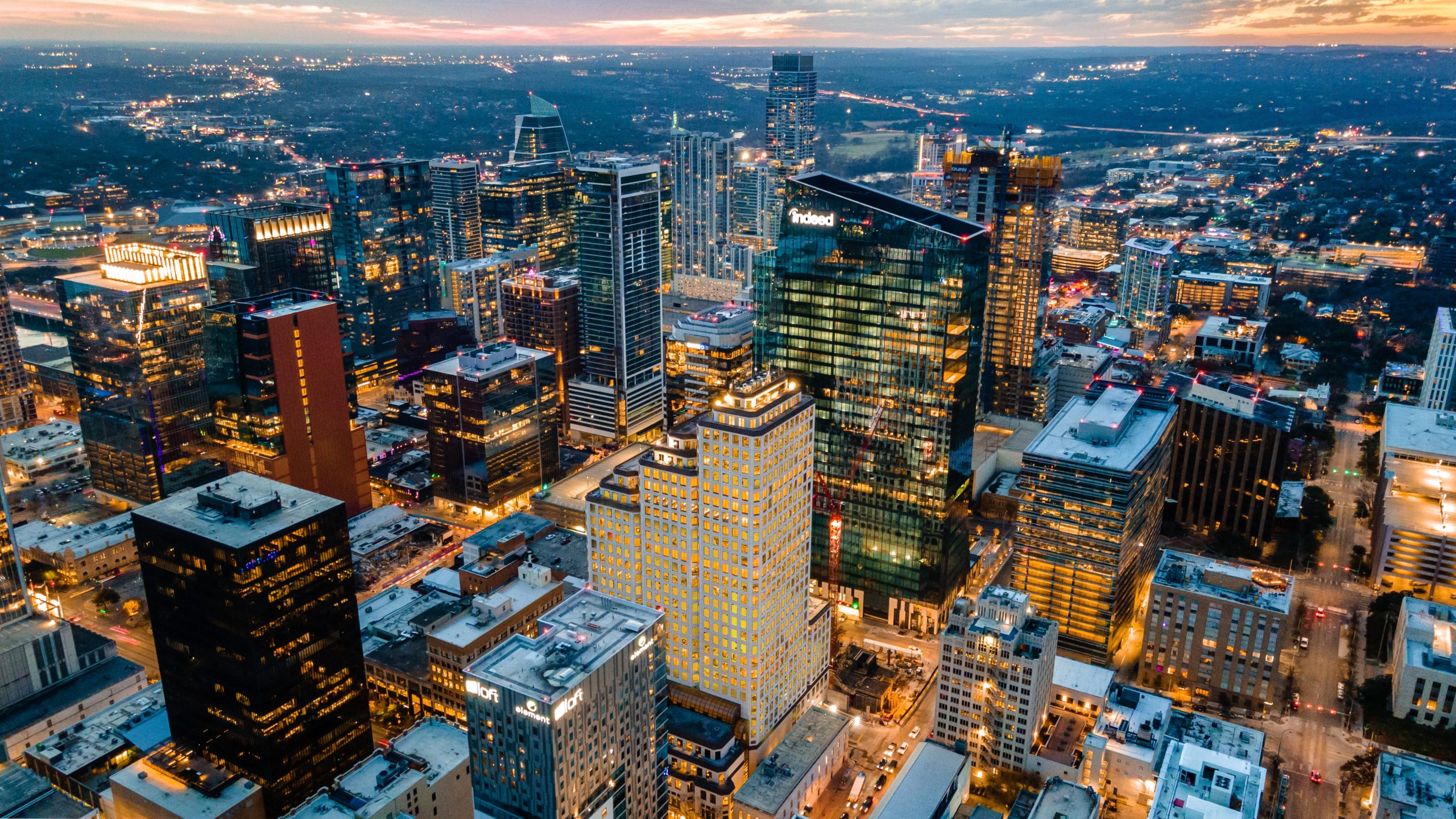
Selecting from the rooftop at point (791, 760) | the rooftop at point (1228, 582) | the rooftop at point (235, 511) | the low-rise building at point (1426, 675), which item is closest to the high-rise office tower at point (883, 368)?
the rooftop at point (1228, 582)

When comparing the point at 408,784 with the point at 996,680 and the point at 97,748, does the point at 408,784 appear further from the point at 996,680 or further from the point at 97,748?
the point at 996,680

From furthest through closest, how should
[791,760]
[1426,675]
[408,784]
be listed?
1. [1426,675]
2. [791,760]
3. [408,784]

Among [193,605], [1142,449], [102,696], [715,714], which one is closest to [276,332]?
[102,696]

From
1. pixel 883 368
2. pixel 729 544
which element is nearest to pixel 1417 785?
pixel 729 544

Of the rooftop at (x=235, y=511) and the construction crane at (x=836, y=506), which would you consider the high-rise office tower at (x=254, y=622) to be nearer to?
the rooftop at (x=235, y=511)

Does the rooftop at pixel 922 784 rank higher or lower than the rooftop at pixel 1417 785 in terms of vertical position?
lower

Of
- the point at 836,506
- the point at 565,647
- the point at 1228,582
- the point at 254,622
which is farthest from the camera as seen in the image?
the point at 836,506
